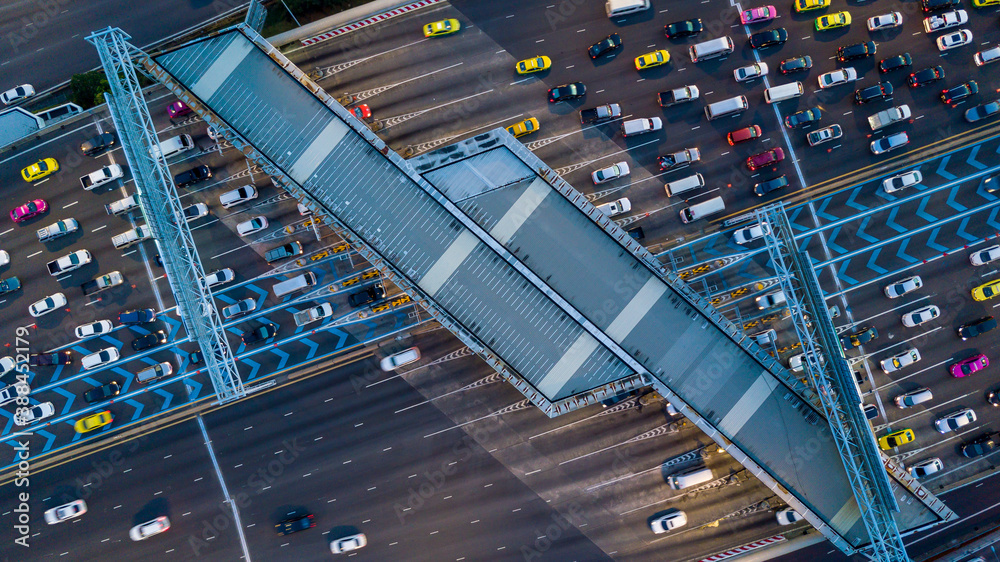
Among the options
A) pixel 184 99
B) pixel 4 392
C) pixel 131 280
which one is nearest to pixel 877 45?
pixel 184 99

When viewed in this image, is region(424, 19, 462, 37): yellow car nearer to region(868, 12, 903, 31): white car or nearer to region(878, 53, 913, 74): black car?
region(868, 12, 903, 31): white car

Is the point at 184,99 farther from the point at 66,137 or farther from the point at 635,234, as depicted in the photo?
the point at 635,234

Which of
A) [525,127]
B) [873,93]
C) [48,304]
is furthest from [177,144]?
[873,93]

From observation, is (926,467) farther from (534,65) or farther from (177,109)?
(177,109)

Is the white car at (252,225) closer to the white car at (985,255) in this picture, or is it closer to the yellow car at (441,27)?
the yellow car at (441,27)

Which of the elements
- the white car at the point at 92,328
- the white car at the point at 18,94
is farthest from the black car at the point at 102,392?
the white car at the point at 18,94
